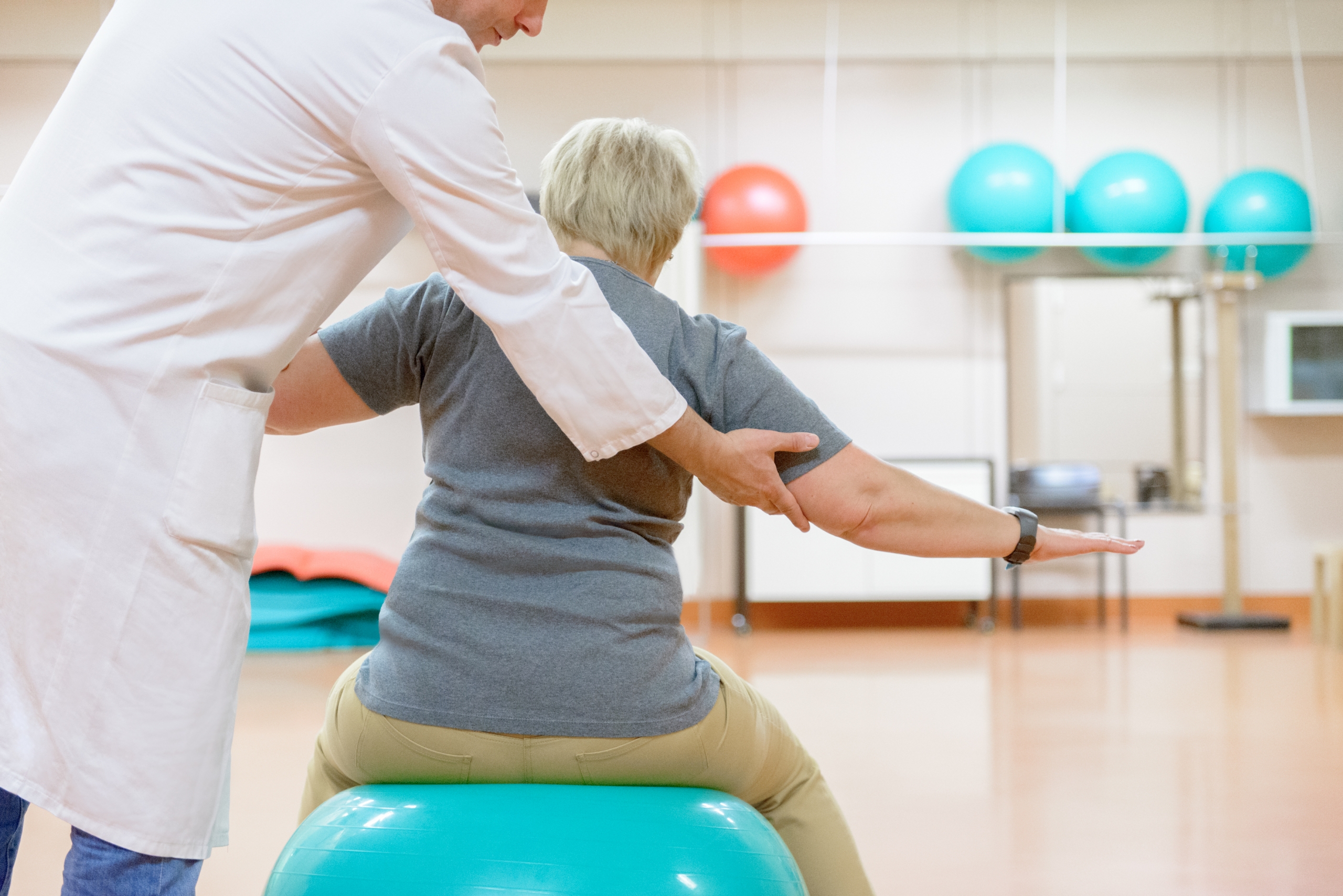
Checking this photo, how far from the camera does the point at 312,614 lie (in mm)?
4457

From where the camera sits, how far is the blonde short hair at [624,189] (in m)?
1.18

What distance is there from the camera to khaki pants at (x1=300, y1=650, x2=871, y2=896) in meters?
1.10

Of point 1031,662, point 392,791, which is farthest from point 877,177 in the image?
point 392,791

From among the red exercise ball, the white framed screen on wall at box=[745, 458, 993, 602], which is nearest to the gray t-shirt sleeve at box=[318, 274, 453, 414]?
the red exercise ball

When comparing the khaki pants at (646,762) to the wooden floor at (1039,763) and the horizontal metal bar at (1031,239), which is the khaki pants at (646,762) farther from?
the horizontal metal bar at (1031,239)

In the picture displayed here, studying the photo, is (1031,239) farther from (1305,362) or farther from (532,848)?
(532,848)

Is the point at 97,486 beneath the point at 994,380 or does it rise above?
beneath

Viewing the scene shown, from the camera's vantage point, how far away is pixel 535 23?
1136mm

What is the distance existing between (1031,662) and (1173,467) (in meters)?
1.85

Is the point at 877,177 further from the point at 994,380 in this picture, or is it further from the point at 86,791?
the point at 86,791

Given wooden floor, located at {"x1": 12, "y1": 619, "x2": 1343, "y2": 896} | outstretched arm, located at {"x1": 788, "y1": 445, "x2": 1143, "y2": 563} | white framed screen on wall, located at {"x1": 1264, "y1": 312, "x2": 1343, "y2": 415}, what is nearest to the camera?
outstretched arm, located at {"x1": 788, "y1": 445, "x2": 1143, "y2": 563}

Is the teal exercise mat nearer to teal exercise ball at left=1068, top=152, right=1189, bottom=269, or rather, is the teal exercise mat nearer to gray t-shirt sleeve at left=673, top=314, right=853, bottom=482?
teal exercise ball at left=1068, top=152, right=1189, bottom=269

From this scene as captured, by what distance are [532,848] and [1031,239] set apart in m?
4.62

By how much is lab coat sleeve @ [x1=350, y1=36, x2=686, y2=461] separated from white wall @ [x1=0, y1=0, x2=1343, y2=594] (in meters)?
4.63
